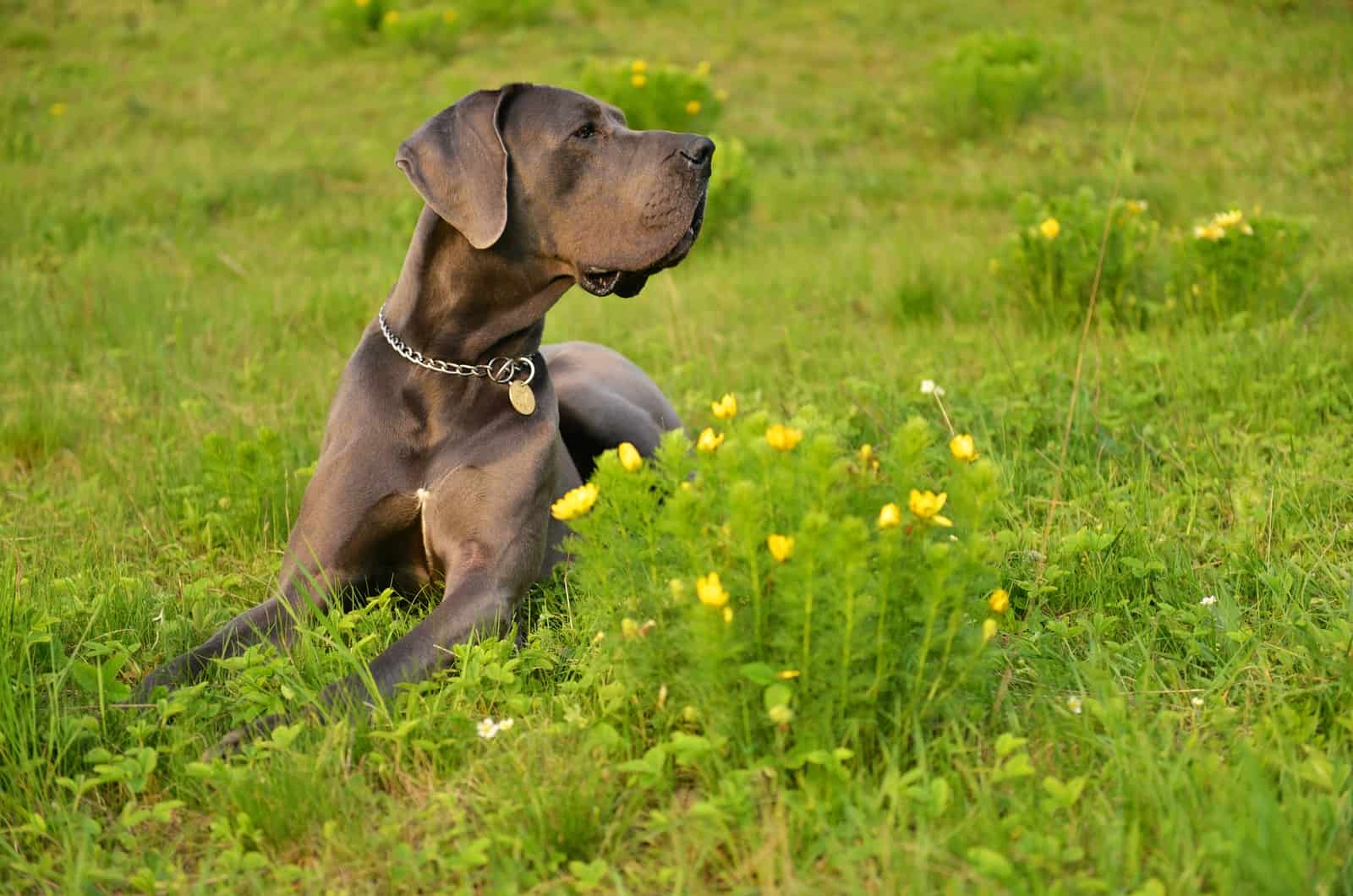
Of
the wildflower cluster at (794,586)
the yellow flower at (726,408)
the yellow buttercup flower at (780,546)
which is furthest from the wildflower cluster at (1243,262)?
the yellow buttercup flower at (780,546)

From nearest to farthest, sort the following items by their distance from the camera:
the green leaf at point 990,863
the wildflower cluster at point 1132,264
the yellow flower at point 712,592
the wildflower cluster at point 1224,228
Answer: the green leaf at point 990,863 → the yellow flower at point 712,592 → the wildflower cluster at point 1224,228 → the wildflower cluster at point 1132,264

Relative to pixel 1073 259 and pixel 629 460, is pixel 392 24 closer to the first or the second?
pixel 1073 259

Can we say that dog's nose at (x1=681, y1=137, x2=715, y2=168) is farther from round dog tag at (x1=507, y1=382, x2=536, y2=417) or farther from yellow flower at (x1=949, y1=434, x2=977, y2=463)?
yellow flower at (x1=949, y1=434, x2=977, y2=463)

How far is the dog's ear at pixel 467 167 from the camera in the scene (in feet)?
10.2

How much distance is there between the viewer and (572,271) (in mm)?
3236

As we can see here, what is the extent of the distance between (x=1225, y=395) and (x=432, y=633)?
300 centimetres

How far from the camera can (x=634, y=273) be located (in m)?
3.19

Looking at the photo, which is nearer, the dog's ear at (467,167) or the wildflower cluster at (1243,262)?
the dog's ear at (467,167)

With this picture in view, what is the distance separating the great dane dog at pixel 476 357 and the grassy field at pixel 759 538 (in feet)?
0.64

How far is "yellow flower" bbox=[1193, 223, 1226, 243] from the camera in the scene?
507cm

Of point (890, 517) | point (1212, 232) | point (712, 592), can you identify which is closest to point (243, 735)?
point (712, 592)

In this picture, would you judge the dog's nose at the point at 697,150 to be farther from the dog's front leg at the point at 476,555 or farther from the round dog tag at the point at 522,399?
the dog's front leg at the point at 476,555

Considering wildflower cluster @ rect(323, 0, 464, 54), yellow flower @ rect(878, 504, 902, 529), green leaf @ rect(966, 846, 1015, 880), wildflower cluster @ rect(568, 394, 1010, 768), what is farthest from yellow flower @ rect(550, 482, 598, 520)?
wildflower cluster @ rect(323, 0, 464, 54)

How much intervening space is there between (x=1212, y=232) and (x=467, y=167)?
10.8 ft
